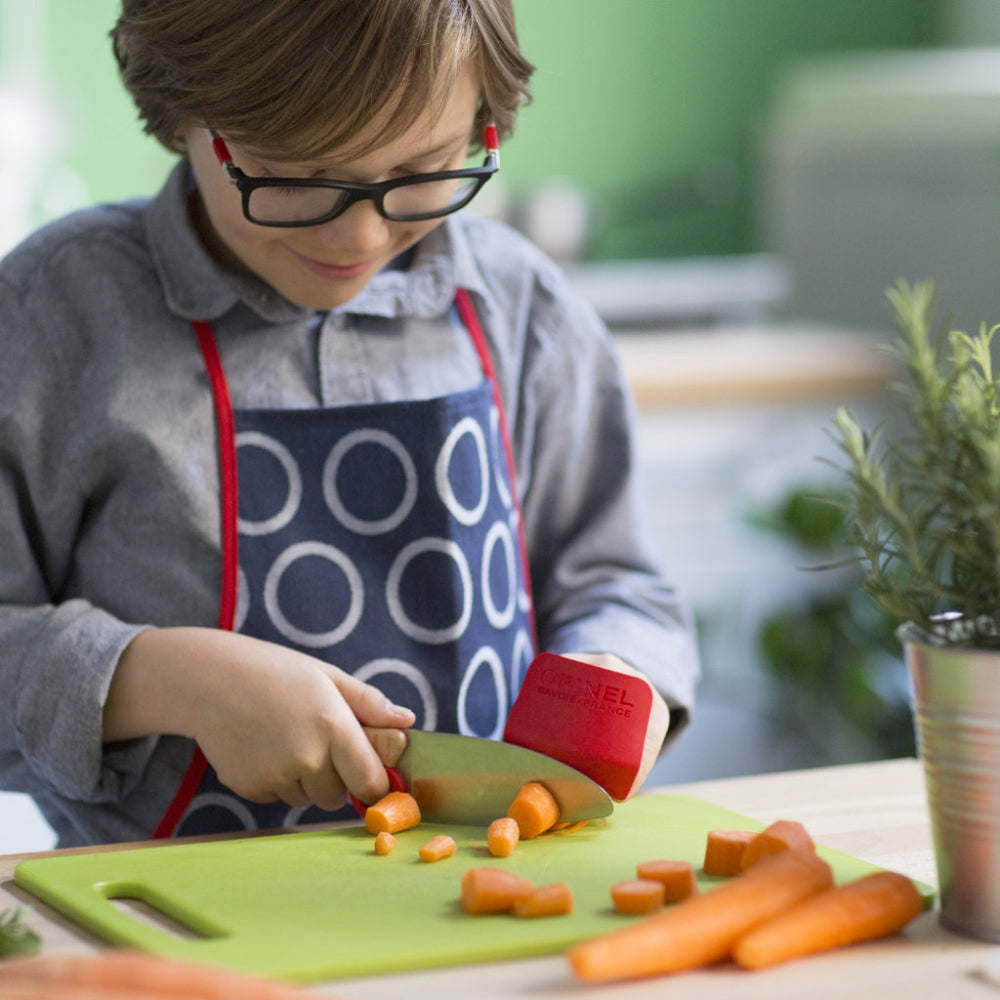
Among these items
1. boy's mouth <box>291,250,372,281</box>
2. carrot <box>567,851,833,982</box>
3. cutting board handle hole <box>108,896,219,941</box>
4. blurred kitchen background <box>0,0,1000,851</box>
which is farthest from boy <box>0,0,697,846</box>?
blurred kitchen background <box>0,0,1000,851</box>

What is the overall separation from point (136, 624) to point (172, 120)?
0.34m

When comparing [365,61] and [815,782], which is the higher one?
[365,61]

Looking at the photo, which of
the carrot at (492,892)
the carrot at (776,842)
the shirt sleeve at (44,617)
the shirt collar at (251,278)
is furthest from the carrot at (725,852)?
the shirt collar at (251,278)

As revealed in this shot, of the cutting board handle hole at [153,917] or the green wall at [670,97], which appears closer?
the cutting board handle hole at [153,917]

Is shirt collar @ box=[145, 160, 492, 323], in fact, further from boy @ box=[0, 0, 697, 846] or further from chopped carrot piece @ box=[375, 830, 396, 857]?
chopped carrot piece @ box=[375, 830, 396, 857]

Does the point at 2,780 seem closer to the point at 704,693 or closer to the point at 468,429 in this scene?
the point at 468,429

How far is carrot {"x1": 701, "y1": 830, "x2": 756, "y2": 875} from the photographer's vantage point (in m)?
0.75

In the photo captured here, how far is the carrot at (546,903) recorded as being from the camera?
0.68m

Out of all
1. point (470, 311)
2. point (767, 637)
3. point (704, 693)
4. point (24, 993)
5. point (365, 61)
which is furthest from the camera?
point (704, 693)

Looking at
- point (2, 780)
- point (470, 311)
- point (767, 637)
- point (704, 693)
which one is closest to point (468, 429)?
point (470, 311)

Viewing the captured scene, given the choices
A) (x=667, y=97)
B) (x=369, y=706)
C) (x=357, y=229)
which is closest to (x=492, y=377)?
(x=357, y=229)

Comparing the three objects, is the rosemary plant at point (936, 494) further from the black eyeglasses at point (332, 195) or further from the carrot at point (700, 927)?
the black eyeglasses at point (332, 195)

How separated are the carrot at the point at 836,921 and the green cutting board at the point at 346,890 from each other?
61 millimetres

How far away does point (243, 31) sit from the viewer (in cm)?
88
